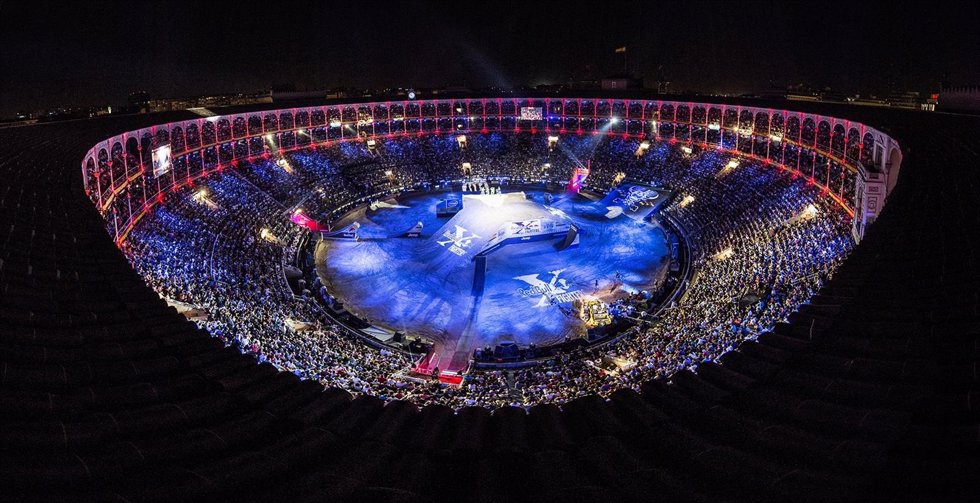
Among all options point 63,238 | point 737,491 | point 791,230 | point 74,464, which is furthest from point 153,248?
point 791,230

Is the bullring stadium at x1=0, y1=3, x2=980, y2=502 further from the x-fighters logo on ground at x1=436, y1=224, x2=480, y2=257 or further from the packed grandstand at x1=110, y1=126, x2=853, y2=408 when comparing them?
the x-fighters logo on ground at x1=436, y1=224, x2=480, y2=257

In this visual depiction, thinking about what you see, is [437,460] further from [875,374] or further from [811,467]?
[875,374]

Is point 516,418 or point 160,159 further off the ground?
point 160,159

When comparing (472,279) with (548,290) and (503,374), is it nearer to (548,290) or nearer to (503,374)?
(548,290)

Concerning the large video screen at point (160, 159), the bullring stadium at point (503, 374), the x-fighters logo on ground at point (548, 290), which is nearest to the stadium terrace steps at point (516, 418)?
the bullring stadium at point (503, 374)

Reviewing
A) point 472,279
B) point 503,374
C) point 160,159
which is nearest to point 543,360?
point 503,374

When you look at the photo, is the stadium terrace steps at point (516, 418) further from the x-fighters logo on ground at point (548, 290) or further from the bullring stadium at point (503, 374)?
the x-fighters logo on ground at point (548, 290)
